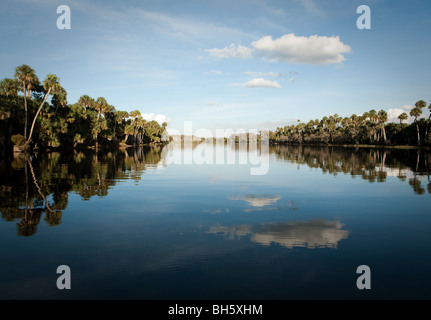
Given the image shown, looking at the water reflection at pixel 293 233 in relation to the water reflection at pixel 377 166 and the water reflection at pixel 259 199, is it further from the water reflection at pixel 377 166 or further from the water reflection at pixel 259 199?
the water reflection at pixel 377 166

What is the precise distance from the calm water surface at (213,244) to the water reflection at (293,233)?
4cm

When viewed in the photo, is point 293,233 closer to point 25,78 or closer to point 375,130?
point 25,78

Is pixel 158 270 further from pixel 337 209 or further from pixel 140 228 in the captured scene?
pixel 337 209

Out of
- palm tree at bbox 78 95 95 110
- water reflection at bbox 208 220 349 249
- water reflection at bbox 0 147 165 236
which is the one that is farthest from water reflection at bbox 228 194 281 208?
palm tree at bbox 78 95 95 110

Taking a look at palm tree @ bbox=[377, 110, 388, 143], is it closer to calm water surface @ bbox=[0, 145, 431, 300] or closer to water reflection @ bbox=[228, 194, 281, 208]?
calm water surface @ bbox=[0, 145, 431, 300]

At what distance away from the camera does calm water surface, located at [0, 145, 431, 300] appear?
6914 millimetres

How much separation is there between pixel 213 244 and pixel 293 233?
324 centimetres

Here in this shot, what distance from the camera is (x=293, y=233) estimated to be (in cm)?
1081

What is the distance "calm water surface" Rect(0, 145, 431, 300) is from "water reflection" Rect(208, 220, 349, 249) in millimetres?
41

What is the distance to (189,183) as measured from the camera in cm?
2314

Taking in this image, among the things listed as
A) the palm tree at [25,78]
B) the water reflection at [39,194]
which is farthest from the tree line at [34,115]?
the water reflection at [39,194]

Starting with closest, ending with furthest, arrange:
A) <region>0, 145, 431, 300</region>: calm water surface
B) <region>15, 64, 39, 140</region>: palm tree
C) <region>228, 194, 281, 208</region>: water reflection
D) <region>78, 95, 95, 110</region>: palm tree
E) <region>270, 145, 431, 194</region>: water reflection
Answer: <region>0, 145, 431, 300</region>: calm water surface
<region>228, 194, 281, 208</region>: water reflection
<region>270, 145, 431, 194</region>: water reflection
<region>15, 64, 39, 140</region>: palm tree
<region>78, 95, 95, 110</region>: palm tree

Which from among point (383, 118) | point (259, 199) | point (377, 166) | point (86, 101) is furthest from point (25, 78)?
point (383, 118)

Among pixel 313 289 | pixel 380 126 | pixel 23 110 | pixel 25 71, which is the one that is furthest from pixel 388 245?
pixel 380 126
